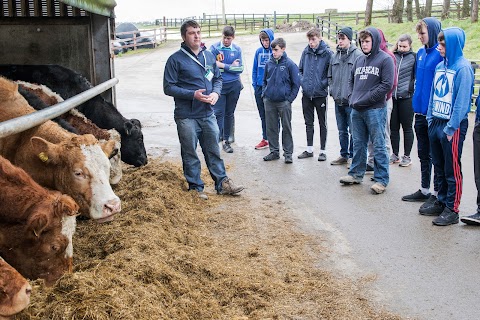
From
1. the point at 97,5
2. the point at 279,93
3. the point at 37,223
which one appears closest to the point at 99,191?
the point at 37,223

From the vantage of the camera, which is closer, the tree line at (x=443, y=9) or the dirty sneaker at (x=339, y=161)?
the dirty sneaker at (x=339, y=161)

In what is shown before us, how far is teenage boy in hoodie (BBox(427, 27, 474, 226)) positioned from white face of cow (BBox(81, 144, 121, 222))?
12.5 feet

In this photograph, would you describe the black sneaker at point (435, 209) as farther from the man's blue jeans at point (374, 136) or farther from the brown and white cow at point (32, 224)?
the brown and white cow at point (32, 224)

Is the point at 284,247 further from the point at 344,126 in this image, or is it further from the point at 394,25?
the point at 394,25

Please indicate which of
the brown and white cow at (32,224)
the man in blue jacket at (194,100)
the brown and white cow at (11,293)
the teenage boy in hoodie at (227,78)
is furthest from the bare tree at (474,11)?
the brown and white cow at (11,293)

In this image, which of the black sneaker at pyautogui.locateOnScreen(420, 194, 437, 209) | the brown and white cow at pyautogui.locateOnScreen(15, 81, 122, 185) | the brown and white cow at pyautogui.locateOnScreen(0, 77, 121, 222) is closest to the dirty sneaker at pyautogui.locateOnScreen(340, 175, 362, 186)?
the black sneaker at pyautogui.locateOnScreen(420, 194, 437, 209)

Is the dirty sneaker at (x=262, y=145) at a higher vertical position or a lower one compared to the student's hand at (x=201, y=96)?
lower

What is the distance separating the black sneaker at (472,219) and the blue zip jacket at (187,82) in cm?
360

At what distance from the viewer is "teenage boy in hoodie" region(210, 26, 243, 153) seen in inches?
446

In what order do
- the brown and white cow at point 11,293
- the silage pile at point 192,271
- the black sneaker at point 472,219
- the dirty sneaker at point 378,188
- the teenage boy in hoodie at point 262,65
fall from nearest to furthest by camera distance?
the brown and white cow at point 11,293 → the silage pile at point 192,271 → the black sneaker at point 472,219 → the dirty sneaker at point 378,188 → the teenage boy in hoodie at point 262,65

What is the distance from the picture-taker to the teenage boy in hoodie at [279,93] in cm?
1023

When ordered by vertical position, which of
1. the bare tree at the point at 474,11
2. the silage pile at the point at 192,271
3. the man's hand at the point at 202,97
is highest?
the bare tree at the point at 474,11

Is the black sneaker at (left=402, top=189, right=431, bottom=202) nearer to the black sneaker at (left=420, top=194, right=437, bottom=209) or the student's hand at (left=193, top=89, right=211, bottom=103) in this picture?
the black sneaker at (left=420, top=194, right=437, bottom=209)

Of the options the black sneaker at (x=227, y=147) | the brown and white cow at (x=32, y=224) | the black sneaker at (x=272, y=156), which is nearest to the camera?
the brown and white cow at (x=32, y=224)
